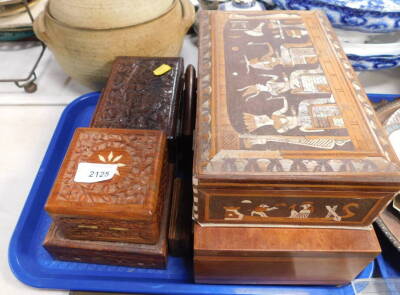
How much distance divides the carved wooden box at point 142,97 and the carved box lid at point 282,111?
8.2 inches

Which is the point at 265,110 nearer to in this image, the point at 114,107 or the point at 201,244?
the point at 201,244

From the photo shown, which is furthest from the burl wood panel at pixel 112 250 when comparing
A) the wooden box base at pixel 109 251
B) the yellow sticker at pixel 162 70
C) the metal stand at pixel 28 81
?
the metal stand at pixel 28 81

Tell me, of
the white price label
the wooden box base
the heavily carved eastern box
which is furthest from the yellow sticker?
the wooden box base

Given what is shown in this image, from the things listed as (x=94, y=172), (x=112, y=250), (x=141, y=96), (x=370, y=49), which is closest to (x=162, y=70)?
(x=141, y=96)

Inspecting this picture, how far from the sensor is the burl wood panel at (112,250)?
27.8 inches

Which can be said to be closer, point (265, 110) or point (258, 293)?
point (265, 110)

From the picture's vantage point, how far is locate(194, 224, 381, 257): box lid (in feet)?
1.95

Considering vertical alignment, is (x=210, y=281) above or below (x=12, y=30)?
below

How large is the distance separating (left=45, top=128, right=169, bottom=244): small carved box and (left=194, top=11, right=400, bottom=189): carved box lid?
0.16m

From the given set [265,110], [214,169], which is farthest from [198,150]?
[265,110]

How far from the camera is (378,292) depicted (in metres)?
0.70

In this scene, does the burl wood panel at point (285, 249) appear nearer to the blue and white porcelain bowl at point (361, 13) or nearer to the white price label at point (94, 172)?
the white price label at point (94, 172)

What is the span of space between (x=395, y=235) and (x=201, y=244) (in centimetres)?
47

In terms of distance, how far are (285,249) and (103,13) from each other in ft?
2.78
